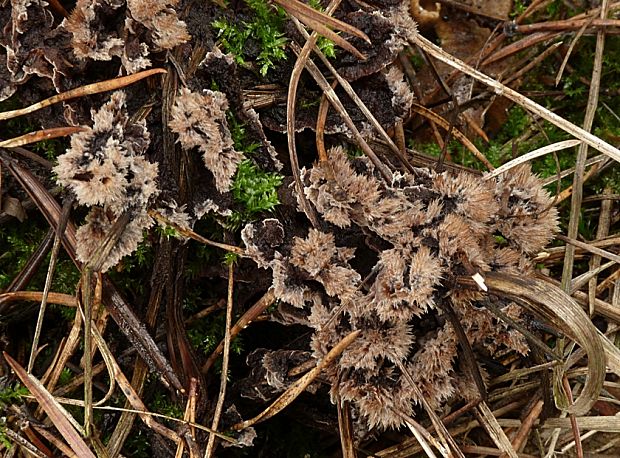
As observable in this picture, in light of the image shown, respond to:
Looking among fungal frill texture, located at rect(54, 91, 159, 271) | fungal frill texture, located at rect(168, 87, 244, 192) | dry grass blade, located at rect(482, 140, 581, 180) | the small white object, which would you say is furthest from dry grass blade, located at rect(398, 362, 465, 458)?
fungal frill texture, located at rect(54, 91, 159, 271)

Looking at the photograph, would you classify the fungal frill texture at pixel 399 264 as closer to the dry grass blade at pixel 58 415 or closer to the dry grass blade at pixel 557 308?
the dry grass blade at pixel 557 308


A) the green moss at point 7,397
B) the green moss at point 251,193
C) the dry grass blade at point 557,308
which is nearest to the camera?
the dry grass blade at point 557,308

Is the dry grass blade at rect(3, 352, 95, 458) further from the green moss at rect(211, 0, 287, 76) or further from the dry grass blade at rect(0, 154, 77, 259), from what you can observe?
the green moss at rect(211, 0, 287, 76)

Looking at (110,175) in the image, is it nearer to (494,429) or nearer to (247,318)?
(247,318)

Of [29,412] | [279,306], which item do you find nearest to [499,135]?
[279,306]

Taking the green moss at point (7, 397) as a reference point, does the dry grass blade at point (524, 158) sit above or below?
above

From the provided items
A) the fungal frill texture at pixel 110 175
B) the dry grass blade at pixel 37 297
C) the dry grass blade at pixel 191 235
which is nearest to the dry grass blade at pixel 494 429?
the dry grass blade at pixel 191 235

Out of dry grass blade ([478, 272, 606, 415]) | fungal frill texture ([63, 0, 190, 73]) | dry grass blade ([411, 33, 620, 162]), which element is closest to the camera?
dry grass blade ([478, 272, 606, 415])
